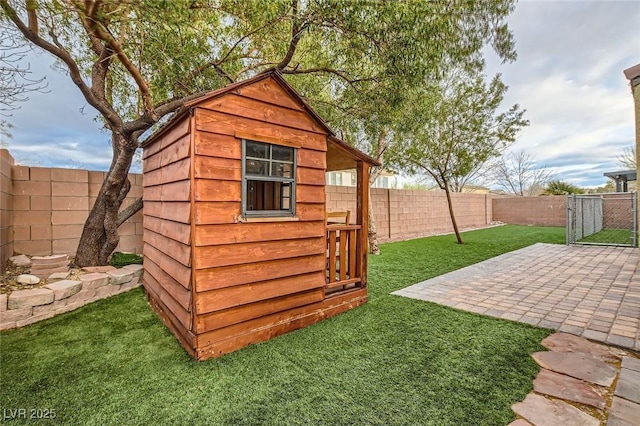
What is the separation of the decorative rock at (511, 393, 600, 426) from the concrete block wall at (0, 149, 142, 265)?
16.6 ft

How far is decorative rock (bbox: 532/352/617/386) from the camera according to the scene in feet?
6.53

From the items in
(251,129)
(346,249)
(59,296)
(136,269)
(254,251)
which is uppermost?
(251,129)


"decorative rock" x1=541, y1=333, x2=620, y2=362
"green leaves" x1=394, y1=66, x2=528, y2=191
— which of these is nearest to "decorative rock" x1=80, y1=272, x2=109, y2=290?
"decorative rock" x1=541, y1=333, x2=620, y2=362

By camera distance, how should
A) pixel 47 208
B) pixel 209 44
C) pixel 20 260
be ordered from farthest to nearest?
1. pixel 209 44
2. pixel 47 208
3. pixel 20 260

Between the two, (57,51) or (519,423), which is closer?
(519,423)

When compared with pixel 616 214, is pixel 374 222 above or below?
below

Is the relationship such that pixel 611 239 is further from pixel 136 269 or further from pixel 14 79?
pixel 14 79

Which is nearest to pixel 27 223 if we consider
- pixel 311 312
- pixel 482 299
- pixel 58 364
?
pixel 58 364

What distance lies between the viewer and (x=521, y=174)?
24.6 meters

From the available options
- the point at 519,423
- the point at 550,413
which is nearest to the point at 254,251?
the point at 519,423

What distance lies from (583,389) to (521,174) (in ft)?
92.6

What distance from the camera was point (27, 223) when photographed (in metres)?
3.64

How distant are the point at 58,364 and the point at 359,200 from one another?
10.7 feet

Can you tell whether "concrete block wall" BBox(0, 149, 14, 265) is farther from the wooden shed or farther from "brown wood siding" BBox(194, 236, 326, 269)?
"brown wood siding" BBox(194, 236, 326, 269)
